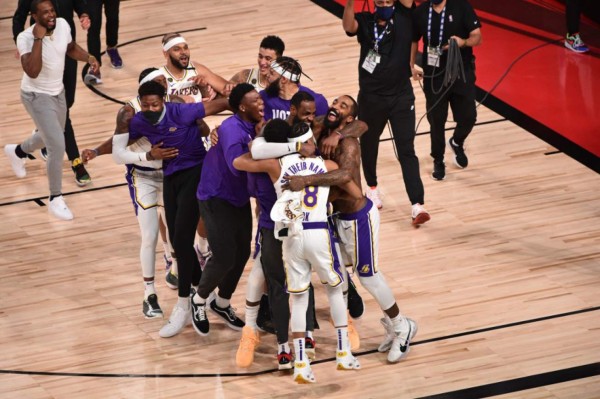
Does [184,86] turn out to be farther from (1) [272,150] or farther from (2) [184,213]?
(1) [272,150]

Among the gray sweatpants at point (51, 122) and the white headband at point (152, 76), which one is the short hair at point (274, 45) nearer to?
the white headband at point (152, 76)

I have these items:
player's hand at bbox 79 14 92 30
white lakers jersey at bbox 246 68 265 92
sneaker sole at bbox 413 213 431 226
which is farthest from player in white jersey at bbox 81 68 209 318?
player's hand at bbox 79 14 92 30

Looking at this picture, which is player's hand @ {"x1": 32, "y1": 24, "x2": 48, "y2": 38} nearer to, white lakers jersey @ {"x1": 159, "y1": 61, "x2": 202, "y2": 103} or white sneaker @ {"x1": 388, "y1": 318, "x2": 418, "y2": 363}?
white lakers jersey @ {"x1": 159, "y1": 61, "x2": 202, "y2": 103}

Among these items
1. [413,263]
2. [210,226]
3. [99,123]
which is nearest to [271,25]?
[99,123]

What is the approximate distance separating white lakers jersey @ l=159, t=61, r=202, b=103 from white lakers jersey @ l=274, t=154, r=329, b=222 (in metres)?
1.76

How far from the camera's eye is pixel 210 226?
24.5 ft

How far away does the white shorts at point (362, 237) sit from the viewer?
7.21 meters

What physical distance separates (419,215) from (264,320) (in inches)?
74.7

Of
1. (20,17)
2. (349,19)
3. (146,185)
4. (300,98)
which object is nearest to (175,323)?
(146,185)

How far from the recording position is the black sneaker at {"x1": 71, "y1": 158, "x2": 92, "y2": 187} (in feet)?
33.7

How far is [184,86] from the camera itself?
27.9 feet

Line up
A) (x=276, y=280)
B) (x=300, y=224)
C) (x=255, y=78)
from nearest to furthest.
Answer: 1. (x=300, y=224)
2. (x=276, y=280)
3. (x=255, y=78)

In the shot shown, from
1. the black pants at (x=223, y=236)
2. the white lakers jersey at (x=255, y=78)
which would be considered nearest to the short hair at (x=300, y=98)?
the black pants at (x=223, y=236)

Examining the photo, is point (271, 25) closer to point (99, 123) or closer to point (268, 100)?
point (99, 123)
